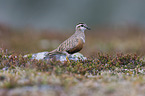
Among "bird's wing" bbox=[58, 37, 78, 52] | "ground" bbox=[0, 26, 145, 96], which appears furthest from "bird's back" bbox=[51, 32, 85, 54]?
"ground" bbox=[0, 26, 145, 96]

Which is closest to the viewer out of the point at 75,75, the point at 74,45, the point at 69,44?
the point at 75,75

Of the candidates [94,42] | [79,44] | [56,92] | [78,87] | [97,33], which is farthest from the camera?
[97,33]

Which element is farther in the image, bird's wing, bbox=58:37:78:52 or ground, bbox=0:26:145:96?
bird's wing, bbox=58:37:78:52

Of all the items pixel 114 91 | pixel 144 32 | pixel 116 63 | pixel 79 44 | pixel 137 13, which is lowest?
pixel 114 91

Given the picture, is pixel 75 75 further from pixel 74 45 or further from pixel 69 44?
pixel 69 44

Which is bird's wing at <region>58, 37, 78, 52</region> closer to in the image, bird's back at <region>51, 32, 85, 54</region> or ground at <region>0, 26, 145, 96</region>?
bird's back at <region>51, 32, 85, 54</region>

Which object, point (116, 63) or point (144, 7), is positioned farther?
point (144, 7)

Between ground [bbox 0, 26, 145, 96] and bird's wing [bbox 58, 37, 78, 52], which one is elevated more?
bird's wing [bbox 58, 37, 78, 52]

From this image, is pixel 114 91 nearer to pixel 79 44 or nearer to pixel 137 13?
pixel 79 44

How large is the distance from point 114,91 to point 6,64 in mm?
4418

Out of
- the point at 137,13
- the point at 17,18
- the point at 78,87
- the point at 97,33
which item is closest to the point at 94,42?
the point at 97,33

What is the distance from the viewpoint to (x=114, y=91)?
175 inches

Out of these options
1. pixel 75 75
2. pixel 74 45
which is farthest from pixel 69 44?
pixel 75 75

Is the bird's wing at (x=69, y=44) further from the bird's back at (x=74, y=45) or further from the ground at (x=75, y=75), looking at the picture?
the ground at (x=75, y=75)
